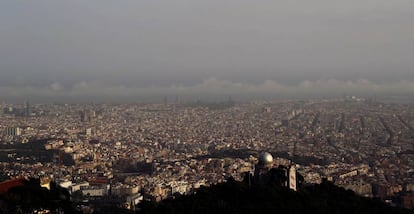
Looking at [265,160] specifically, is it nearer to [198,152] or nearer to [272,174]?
[272,174]

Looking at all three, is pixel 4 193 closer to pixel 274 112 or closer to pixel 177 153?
pixel 177 153

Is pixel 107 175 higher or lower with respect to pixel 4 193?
lower

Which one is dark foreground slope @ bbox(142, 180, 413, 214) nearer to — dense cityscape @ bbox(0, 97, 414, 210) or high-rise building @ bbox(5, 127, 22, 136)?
dense cityscape @ bbox(0, 97, 414, 210)

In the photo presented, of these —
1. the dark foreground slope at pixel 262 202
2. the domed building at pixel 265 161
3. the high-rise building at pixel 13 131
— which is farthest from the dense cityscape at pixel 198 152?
the dark foreground slope at pixel 262 202

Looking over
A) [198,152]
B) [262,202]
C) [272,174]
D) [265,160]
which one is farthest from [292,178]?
[198,152]

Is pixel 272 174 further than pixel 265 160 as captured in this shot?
No

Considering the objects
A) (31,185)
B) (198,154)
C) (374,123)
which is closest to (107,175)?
(198,154)
